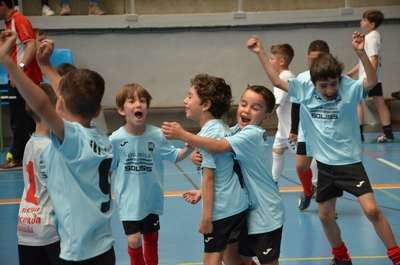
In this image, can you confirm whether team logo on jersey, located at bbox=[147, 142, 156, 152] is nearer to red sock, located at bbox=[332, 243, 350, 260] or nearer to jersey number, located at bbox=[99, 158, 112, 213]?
jersey number, located at bbox=[99, 158, 112, 213]

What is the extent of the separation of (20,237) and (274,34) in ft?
31.2

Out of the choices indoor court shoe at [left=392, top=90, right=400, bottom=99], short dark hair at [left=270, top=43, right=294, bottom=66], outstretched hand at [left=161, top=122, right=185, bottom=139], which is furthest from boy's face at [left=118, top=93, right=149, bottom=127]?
indoor court shoe at [left=392, top=90, right=400, bottom=99]

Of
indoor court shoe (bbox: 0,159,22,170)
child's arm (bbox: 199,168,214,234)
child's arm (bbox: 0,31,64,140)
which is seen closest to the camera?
child's arm (bbox: 0,31,64,140)

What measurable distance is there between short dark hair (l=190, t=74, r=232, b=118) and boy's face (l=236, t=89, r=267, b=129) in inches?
4.2

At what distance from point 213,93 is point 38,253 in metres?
1.30

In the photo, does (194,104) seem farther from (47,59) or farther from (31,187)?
(31,187)

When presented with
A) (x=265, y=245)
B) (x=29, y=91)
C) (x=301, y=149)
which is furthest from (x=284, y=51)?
(x=29, y=91)

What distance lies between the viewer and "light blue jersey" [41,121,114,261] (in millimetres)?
3189

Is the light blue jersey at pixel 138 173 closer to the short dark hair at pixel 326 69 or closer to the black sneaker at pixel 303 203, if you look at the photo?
the short dark hair at pixel 326 69

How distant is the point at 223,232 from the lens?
3.99 metres

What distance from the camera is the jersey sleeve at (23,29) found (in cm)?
870

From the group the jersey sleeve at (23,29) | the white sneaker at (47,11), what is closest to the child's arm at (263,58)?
the jersey sleeve at (23,29)

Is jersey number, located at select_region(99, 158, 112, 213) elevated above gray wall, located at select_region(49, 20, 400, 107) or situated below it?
below

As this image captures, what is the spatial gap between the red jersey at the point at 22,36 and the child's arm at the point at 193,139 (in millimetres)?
5243
